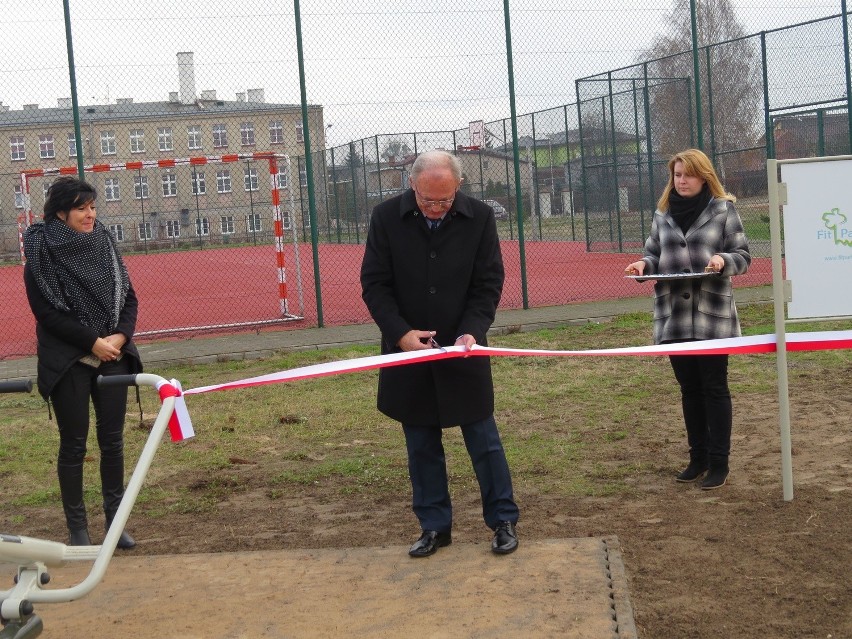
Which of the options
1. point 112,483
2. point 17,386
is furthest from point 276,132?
point 17,386

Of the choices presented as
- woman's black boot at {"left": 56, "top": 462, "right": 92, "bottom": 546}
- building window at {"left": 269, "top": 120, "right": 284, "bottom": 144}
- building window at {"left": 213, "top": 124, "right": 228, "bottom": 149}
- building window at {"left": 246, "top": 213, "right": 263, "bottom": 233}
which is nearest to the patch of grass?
woman's black boot at {"left": 56, "top": 462, "right": 92, "bottom": 546}

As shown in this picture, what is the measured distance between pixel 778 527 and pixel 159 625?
281 centimetres

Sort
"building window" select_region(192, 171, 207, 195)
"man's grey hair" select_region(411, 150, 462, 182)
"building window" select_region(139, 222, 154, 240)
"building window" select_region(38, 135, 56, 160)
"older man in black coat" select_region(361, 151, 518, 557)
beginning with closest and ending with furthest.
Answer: "man's grey hair" select_region(411, 150, 462, 182) < "older man in black coat" select_region(361, 151, 518, 557) < "building window" select_region(38, 135, 56, 160) < "building window" select_region(192, 171, 207, 195) < "building window" select_region(139, 222, 154, 240)

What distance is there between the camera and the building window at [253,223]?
2155 centimetres

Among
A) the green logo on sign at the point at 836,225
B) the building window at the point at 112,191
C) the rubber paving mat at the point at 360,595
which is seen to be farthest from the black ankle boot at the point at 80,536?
the building window at the point at 112,191

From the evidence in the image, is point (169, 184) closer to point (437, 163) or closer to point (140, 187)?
point (140, 187)

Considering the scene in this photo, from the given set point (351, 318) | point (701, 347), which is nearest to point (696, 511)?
point (701, 347)

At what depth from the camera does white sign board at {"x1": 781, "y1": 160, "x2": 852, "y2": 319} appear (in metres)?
5.52

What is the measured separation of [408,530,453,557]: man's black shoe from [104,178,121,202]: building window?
590 inches

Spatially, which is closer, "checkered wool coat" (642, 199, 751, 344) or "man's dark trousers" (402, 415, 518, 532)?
"man's dark trousers" (402, 415, 518, 532)

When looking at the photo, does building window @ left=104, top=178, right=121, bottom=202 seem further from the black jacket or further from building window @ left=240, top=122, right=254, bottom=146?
the black jacket

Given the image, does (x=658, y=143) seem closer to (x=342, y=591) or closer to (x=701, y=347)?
(x=701, y=347)

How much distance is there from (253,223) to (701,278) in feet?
55.5

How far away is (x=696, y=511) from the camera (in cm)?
554
